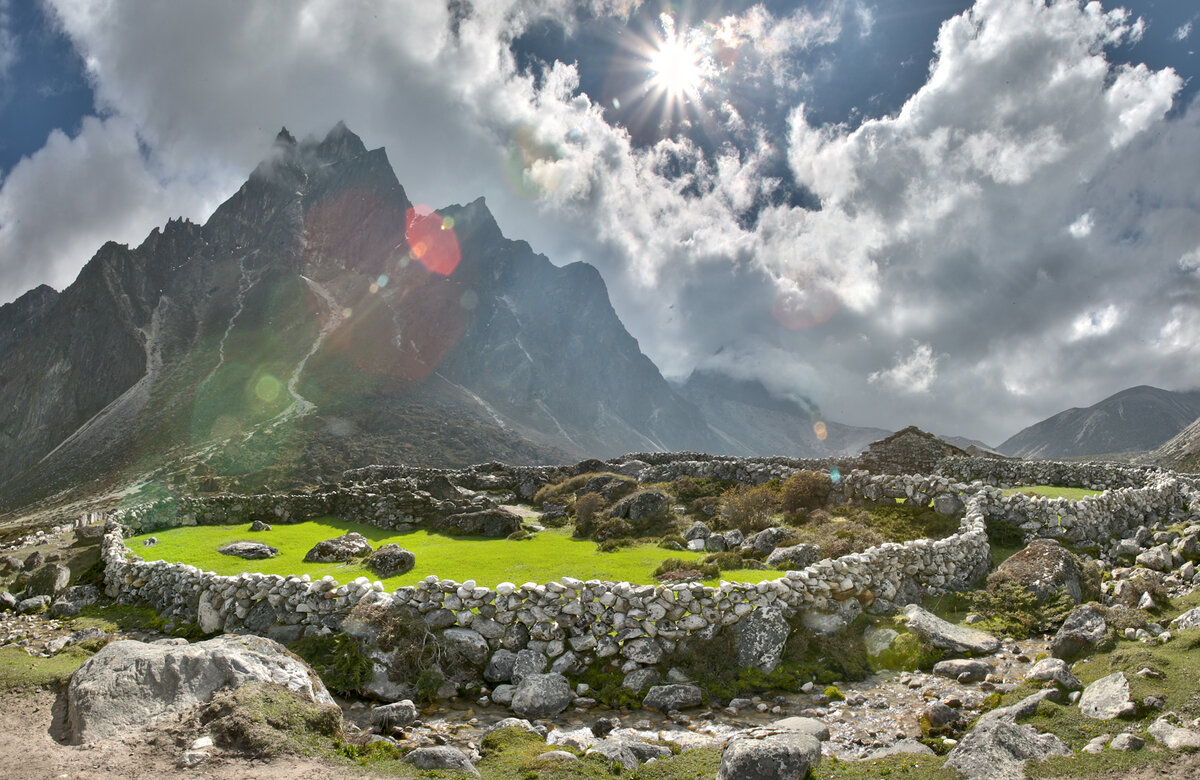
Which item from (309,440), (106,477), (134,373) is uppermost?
(134,373)

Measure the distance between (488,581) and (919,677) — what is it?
8665 millimetres

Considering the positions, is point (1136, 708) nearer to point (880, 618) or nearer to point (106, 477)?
point (880, 618)

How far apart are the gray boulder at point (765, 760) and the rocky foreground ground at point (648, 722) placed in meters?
0.02

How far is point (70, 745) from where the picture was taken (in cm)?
652

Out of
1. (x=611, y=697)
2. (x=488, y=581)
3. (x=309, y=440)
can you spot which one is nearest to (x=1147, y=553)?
(x=611, y=697)

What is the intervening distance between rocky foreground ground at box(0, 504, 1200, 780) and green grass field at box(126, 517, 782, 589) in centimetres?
434

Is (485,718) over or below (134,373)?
below

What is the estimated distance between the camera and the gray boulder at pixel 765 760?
6281 mm

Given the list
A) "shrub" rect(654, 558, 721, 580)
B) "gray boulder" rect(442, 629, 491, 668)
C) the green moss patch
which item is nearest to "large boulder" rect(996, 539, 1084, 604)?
"shrub" rect(654, 558, 721, 580)

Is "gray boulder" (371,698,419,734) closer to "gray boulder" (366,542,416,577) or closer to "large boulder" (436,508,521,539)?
"gray boulder" (366,542,416,577)

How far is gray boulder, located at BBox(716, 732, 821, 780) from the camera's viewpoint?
6.28m

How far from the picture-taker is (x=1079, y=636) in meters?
10.1

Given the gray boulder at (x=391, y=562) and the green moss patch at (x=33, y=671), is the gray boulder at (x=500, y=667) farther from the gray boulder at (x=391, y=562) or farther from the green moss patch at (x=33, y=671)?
the green moss patch at (x=33, y=671)

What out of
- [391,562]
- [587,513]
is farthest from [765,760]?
[587,513]
